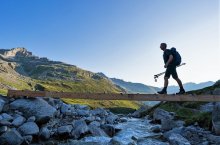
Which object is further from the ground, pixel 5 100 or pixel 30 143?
pixel 5 100

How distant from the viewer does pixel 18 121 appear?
20328 mm

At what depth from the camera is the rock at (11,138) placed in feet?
56.8

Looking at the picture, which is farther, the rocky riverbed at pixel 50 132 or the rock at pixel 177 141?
the rock at pixel 177 141

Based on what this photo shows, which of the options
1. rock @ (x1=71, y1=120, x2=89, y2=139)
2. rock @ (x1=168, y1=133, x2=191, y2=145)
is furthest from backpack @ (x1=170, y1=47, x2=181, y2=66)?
rock @ (x1=71, y1=120, x2=89, y2=139)

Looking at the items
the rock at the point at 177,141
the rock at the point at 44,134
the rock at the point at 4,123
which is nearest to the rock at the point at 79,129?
the rock at the point at 44,134

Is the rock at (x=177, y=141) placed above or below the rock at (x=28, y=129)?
below

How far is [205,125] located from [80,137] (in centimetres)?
1214

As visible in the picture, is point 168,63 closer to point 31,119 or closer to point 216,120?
point 216,120

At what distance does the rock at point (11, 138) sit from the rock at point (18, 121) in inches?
92.4

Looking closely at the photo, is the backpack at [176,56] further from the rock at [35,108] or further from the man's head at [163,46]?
the rock at [35,108]

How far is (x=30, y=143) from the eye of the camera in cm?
1839

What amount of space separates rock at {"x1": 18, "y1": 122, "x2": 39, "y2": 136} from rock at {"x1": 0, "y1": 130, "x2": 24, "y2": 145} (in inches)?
58.6

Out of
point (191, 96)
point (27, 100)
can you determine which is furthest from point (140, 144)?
point (27, 100)

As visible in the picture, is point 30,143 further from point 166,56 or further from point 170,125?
point 170,125
